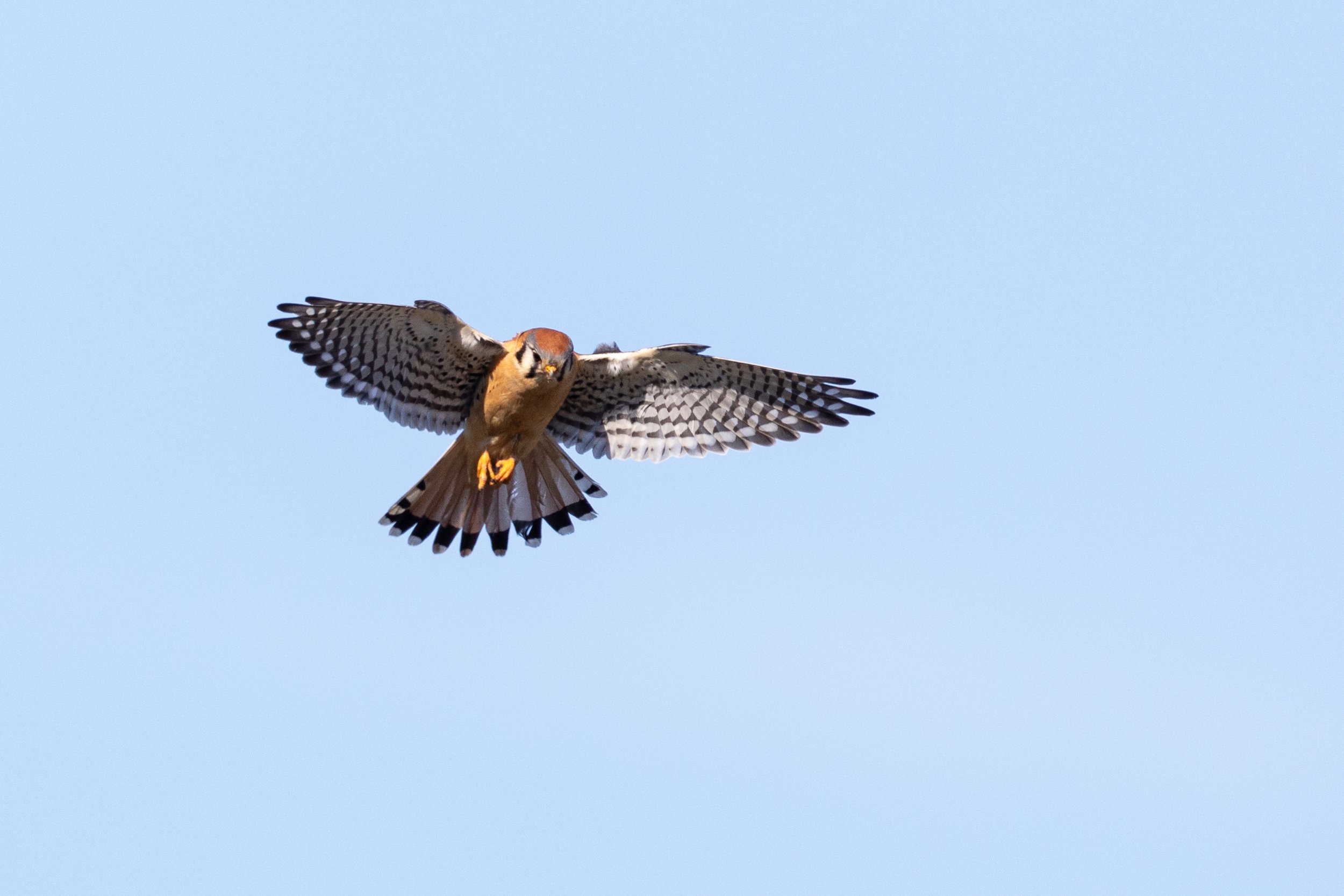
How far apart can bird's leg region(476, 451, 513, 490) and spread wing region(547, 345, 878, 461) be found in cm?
54

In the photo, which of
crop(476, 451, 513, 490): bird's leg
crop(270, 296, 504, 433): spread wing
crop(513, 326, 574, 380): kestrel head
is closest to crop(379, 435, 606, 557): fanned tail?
crop(476, 451, 513, 490): bird's leg

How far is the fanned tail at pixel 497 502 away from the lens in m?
11.1

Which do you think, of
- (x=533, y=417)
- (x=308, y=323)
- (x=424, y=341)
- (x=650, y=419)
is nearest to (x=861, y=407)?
(x=650, y=419)

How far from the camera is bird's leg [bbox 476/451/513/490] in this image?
10.8 m

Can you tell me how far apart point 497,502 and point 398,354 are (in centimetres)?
133

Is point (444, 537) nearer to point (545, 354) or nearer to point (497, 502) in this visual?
point (497, 502)

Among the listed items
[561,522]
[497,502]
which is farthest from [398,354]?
[561,522]

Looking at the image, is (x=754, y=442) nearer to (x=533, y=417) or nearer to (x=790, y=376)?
(x=790, y=376)

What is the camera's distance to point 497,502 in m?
11.2

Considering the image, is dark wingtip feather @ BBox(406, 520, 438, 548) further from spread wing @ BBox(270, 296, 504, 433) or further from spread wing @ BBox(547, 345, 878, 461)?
spread wing @ BBox(547, 345, 878, 461)

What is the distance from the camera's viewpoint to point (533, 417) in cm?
1042

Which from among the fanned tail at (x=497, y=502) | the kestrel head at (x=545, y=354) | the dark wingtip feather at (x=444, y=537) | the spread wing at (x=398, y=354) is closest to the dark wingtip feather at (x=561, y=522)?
the fanned tail at (x=497, y=502)

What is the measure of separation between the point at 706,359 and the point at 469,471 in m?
1.81

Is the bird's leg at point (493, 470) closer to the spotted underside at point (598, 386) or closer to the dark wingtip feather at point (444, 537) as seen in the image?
the spotted underside at point (598, 386)
